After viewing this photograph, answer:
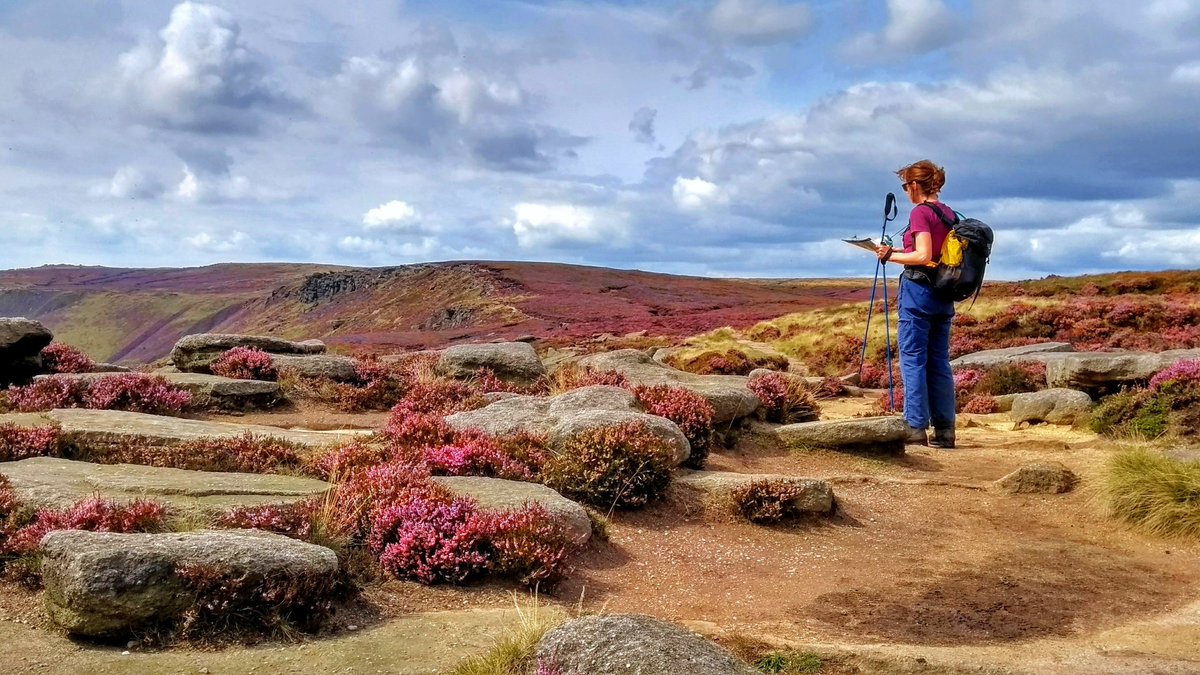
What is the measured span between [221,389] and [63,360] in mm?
3714

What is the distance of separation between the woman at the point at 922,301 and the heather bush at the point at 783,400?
2059 mm

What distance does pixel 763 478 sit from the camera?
9453mm

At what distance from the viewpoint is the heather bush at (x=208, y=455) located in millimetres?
9039

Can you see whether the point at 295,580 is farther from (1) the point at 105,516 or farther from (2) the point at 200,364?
(2) the point at 200,364

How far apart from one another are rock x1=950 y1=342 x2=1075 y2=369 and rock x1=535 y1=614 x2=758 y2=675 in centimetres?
1768

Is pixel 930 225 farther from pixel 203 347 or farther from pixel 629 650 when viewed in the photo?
pixel 203 347

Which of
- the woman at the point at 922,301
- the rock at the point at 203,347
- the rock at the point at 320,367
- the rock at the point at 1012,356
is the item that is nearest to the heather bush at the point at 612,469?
the woman at the point at 922,301

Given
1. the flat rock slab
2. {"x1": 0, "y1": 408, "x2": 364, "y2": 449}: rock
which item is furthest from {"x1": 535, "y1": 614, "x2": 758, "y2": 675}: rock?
{"x1": 0, "y1": 408, "x2": 364, "y2": 449}: rock

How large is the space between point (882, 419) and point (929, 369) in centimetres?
85

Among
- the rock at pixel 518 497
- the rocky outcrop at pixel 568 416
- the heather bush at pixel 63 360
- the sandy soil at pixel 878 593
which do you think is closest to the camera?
the sandy soil at pixel 878 593

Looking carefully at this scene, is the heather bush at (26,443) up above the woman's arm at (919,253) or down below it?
below

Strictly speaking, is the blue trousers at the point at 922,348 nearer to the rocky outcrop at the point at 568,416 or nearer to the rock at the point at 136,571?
the rocky outcrop at the point at 568,416

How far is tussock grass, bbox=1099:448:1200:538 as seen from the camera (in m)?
8.73

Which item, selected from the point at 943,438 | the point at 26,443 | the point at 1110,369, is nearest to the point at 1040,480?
the point at 943,438
